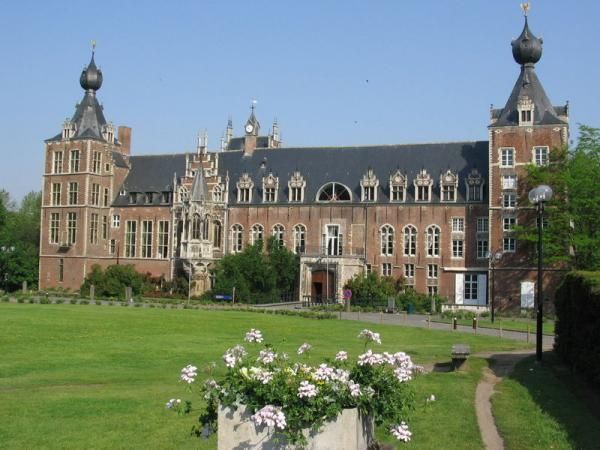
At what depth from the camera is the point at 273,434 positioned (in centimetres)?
866

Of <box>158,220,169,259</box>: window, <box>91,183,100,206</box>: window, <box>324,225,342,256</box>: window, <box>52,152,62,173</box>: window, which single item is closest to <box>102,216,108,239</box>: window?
<box>91,183,100,206</box>: window

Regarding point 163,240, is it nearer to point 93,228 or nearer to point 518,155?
point 93,228

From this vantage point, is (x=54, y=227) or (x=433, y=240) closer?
(x=433, y=240)

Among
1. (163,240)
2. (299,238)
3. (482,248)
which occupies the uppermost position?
(299,238)

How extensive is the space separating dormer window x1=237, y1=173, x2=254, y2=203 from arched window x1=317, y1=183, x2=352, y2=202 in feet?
20.8

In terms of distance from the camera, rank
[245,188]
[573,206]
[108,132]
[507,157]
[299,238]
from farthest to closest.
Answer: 1. [108,132]
2. [245,188]
3. [299,238]
4. [507,157]
5. [573,206]

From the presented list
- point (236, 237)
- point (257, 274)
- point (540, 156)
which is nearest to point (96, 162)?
point (236, 237)

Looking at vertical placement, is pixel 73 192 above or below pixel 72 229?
above

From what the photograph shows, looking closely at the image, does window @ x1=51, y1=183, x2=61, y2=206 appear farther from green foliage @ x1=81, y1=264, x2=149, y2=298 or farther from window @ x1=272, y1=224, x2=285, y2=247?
window @ x1=272, y1=224, x2=285, y2=247

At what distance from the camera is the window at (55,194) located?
239 ft

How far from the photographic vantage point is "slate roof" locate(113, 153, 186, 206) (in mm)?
72250

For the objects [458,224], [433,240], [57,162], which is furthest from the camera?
[57,162]

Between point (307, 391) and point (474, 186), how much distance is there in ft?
178

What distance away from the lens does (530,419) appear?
48.3 ft
